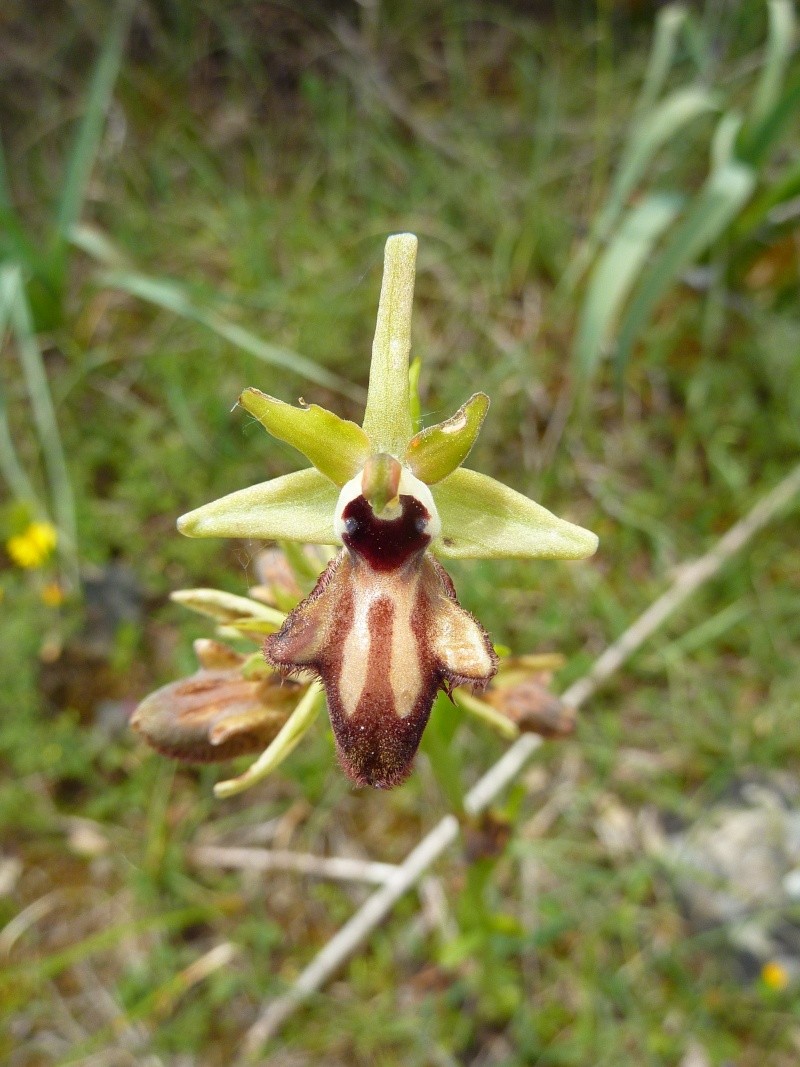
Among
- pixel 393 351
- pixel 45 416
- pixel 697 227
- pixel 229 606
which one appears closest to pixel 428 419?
pixel 697 227

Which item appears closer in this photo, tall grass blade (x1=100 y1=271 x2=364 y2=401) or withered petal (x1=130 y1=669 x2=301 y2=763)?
withered petal (x1=130 y1=669 x2=301 y2=763)

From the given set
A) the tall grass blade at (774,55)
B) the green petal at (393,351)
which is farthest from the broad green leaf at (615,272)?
the green petal at (393,351)

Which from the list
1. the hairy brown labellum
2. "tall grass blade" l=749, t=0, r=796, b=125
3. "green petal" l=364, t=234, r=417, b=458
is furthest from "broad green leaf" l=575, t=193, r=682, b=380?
the hairy brown labellum

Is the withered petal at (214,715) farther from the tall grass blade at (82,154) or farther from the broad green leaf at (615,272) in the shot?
the tall grass blade at (82,154)

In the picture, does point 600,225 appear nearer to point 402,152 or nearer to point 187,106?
point 402,152

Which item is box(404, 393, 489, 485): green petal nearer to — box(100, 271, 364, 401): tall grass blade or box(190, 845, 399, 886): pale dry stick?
box(100, 271, 364, 401): tall grass blade

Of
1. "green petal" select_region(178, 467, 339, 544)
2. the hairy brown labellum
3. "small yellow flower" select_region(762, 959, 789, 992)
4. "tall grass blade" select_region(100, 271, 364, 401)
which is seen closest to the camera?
the hairy brown labellum

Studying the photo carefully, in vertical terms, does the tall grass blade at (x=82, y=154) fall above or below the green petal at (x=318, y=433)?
above

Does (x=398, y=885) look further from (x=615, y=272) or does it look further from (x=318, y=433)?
(x=615, y=272)
